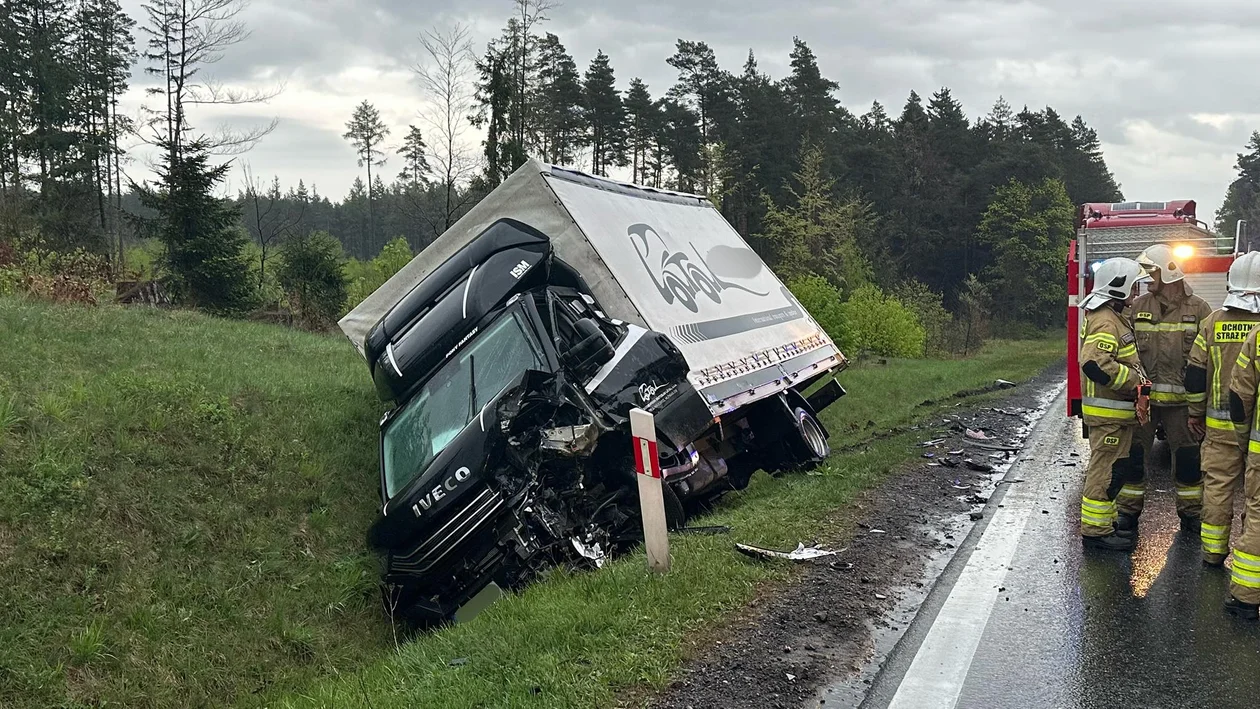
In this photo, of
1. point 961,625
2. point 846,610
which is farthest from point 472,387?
point 961,625

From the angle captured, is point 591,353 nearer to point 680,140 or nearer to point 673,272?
point 673,272

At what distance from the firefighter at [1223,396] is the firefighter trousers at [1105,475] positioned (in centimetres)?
53

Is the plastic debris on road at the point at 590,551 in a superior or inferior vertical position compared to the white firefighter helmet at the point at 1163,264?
inferior

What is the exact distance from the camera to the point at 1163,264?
6.31 m

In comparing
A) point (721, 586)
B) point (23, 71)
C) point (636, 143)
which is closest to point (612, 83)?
point (636, 143)

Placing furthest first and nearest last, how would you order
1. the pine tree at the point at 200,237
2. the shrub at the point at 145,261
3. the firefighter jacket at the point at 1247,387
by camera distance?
the shrub at the point at 145,261 → the pine tree at the point at 200,237 → the firefighter jacket at the point at 1247,387

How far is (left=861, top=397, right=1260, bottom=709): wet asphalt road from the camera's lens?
350cm

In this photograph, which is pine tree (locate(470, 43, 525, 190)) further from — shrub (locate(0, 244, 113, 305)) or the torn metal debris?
the torn metal debris

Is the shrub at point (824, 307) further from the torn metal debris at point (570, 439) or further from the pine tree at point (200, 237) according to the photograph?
the torn metal debris at point (570, 439)

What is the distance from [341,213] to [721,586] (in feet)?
291

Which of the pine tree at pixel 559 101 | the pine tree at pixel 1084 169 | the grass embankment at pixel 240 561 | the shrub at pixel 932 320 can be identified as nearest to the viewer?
the grass embankment at pixel 240 561

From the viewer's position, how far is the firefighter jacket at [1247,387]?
15.0 ft

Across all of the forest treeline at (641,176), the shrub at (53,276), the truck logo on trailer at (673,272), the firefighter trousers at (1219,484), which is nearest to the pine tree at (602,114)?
the forest treeline at (641,176)

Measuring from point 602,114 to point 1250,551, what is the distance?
124ft
